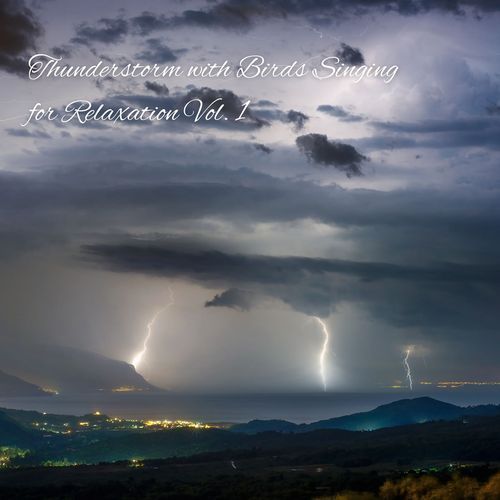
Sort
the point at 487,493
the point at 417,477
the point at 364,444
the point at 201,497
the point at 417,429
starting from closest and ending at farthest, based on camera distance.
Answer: the point at 487,493
the point at 417,477
the point at 201,497
the point at 364,444
the point at 417,429

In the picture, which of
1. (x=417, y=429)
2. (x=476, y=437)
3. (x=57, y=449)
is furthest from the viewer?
(x=57, y=449)

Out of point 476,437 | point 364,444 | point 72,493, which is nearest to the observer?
point 72,493

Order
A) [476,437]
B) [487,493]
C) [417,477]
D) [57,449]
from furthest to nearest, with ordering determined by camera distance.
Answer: [57,449] → [476,437] → [417,477] → [487,493]

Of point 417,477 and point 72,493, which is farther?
point 72,493

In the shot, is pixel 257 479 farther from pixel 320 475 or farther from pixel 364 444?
pixel 364 444

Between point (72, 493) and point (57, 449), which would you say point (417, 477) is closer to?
point (72, 493)

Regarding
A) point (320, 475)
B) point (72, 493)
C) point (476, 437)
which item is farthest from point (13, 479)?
point (476, 437)

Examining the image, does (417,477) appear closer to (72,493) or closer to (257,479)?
(257,479)

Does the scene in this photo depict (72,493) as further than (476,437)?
No

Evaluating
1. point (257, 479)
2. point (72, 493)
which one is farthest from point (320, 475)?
point (72, 493)
